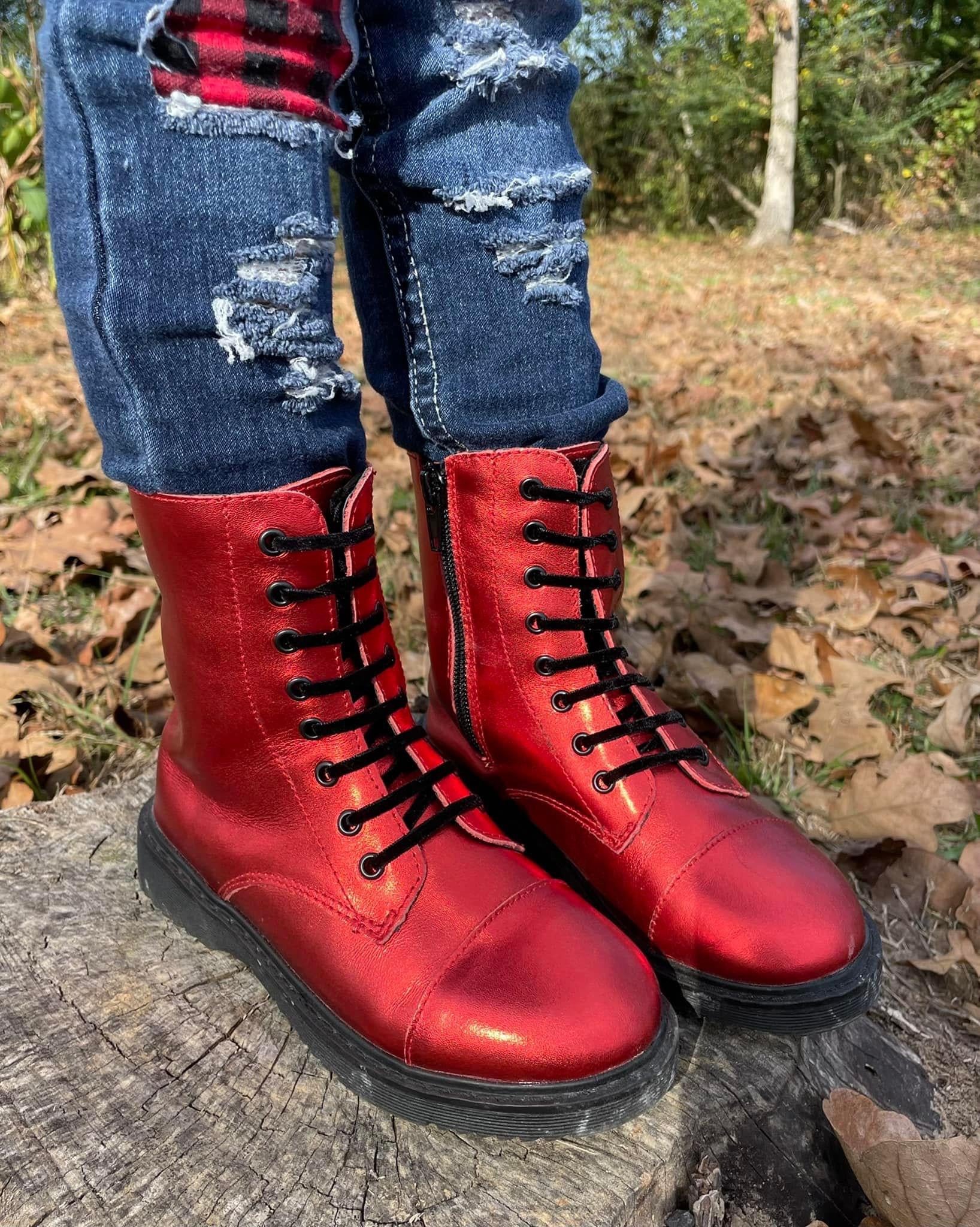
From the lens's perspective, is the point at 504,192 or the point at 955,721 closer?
the point at 504,192

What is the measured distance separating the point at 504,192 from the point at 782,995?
0.93 metres

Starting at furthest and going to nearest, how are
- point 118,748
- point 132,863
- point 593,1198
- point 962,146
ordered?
1. point 962,146
2. point 118,748
3. point 132,863
4. point 593,1198

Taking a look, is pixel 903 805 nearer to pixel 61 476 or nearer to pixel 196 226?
pixel 196 226

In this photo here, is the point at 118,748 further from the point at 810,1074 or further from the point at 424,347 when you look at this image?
the point at 810,1074

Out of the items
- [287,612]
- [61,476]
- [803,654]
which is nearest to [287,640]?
[287,612]

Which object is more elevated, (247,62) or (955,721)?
(247,62)

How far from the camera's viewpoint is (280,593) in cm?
103

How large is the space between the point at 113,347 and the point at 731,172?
588 inches

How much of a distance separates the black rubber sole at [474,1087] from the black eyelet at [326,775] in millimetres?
208

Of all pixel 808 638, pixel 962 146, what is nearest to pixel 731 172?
pixel 962 146

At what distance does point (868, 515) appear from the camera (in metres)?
2.85

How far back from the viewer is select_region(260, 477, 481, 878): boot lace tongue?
104cm

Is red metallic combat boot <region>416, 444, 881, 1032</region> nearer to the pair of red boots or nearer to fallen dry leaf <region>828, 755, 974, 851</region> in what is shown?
the pair of red boots

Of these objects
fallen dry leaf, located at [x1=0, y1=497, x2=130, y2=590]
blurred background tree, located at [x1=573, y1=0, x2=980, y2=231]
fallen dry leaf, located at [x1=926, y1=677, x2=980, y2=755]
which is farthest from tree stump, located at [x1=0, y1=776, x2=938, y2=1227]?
blurred background tree, located at [x1=573, y1=0, x2=980, y2=231]
